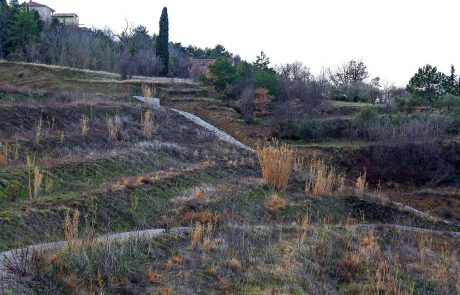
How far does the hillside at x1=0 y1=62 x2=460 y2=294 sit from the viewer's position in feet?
20.3

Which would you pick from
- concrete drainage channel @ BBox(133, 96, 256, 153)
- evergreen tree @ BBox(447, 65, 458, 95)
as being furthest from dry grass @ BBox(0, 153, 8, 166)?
evergreen tree @ BBox(447, 65, 458, 95)

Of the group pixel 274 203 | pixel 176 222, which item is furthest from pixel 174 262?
pixel 274 203

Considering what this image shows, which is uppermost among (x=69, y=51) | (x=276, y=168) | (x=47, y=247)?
(x=69, y=51)

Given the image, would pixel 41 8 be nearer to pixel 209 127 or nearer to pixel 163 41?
pixel 163 41

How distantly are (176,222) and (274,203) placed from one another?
344 centimetres

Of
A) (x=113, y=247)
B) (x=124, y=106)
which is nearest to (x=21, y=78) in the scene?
(x=124, y=106)

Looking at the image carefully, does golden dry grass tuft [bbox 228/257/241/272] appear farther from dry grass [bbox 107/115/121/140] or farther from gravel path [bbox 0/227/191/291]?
dry grass [bbox 107/115/121/140]

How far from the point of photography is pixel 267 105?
28.3m

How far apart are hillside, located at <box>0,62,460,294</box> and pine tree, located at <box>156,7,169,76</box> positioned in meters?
19.3

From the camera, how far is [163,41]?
37906 millimetres

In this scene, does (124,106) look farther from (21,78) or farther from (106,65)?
(106,65)

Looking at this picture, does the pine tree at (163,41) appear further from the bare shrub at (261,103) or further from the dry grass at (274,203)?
the dry grass at (274,203)

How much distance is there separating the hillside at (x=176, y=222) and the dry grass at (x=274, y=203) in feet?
0.20

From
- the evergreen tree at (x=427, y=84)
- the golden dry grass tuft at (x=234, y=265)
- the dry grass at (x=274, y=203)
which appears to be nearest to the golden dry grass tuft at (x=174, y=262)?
the golden dry grass tuft at (x=234, y=265)
